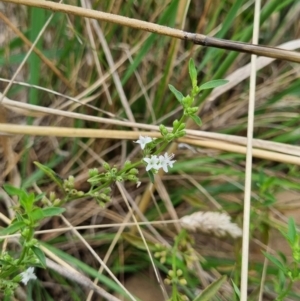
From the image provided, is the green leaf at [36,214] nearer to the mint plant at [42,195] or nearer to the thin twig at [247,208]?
the mint plant at [42,195]

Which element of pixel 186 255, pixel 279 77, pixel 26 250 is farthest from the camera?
pixel 279 77

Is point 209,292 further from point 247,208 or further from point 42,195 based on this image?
point 42,195

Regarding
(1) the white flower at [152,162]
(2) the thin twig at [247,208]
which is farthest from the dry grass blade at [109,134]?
(1) the white flower at [152,162]

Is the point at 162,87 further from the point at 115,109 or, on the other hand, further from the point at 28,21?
the point at 28,21

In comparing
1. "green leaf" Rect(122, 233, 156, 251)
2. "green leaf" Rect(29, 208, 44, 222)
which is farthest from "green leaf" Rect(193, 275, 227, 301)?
"green leaf" Rect(29, 208, 44, 222)

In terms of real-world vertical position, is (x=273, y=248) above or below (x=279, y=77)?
below

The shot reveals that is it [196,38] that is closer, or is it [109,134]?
[196,38]

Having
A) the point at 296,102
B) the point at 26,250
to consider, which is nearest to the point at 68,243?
the point at 26,250

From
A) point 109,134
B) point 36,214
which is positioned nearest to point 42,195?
point 36,214
